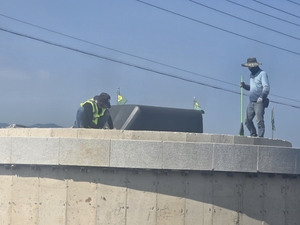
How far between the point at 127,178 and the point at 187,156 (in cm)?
119

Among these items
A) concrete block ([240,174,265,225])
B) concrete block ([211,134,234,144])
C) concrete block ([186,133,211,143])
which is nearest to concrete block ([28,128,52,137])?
concrete block ([186,133,211,143])

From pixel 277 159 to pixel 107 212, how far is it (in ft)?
11.9

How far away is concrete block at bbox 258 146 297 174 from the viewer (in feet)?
37.9

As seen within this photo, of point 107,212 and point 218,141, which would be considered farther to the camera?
point 218,141

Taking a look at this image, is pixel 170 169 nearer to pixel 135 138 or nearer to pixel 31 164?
pixel 135 138

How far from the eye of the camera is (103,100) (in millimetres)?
12094

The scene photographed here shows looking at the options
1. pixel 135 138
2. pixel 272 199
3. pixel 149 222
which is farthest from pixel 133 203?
pixel 272 199

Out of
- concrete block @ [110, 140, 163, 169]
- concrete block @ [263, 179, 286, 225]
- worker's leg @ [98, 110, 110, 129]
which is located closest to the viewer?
concrete block @ [110, 140, 163, 169]

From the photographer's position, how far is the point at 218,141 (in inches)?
448

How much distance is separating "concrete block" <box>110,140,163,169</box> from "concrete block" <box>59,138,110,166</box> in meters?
0.15

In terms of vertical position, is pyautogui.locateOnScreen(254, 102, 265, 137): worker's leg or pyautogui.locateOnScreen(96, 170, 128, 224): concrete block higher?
pyautogui.locateOnScreen(254, 102, 265, 137): worker's leg

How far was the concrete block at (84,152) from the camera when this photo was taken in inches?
420

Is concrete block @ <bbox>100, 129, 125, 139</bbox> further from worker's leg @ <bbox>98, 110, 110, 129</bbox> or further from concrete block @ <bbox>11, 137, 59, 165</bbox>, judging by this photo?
worker's leg @ <bbox>98, 110, 110, 129</bbox>

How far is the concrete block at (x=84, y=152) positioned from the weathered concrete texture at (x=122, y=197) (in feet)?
0.63
